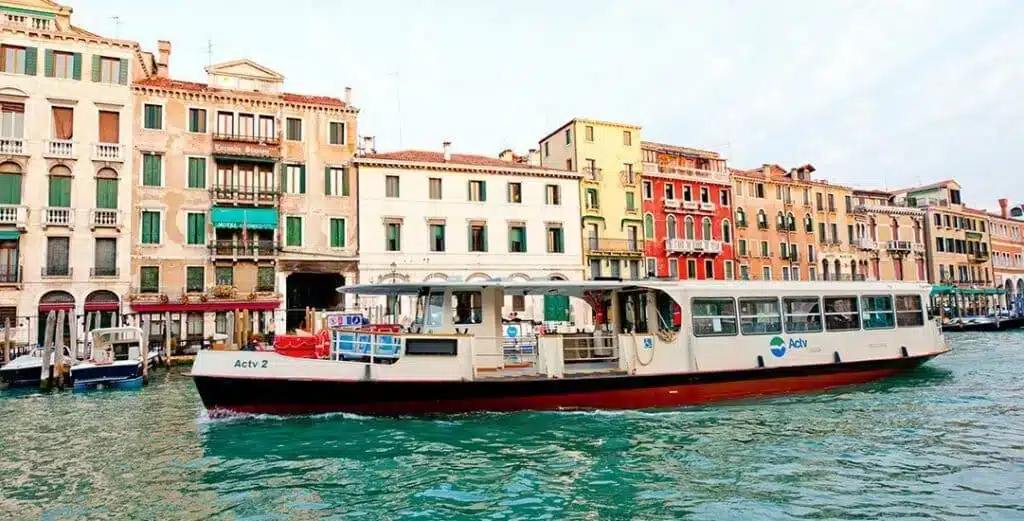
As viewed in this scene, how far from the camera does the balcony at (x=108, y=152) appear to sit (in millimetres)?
28266

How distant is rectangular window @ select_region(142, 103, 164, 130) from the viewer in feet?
96.0

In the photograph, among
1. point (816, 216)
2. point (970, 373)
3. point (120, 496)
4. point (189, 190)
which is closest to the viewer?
point (120, 496)

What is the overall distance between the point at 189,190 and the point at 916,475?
30.0 m

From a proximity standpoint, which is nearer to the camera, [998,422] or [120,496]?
[120,496]

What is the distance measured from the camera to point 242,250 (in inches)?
1172

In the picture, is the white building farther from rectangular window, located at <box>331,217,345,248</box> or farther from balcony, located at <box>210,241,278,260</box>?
balcony, located at <box>210,241,278,260</box>

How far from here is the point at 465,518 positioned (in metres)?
7.29

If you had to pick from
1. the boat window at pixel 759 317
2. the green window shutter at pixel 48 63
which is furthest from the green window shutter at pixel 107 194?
the boat window at pixel 759 317

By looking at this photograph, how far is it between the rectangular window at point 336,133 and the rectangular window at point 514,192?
913cm

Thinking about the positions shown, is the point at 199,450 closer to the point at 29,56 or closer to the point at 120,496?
the point at 120,496

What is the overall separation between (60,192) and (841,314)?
102ft

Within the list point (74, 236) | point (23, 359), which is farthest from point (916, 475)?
point (74, 236)

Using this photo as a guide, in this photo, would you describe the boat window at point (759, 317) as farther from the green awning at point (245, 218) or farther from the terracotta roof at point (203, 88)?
the terracotta roof at point (203, 88)

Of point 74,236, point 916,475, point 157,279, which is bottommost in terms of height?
point 916,475
